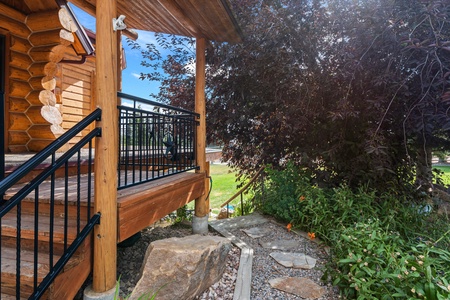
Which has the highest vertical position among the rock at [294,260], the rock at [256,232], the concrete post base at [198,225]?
the concrete post base at [198,225]

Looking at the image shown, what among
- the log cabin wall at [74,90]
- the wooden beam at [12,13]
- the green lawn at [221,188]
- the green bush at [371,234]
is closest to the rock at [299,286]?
the green bush at [371,234]

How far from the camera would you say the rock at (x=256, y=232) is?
3.45m

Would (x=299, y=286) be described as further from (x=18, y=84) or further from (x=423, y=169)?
(x=18, y=84)

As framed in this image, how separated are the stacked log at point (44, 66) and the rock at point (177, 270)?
2753mm

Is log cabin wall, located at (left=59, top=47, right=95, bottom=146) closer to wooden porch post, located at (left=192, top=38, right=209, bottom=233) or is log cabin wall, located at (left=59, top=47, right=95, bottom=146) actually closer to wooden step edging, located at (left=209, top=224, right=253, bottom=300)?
wooden porch post, located at (left=192, top=38, right=209, bottom=233)

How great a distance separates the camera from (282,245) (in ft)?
10.3

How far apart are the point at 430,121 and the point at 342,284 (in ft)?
7.00

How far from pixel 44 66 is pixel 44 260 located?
122 inches

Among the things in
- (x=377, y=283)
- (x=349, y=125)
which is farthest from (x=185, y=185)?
(x=349, y=125)

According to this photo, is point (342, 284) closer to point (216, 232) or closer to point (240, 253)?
point (240, 253)

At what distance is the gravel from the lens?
2.19m

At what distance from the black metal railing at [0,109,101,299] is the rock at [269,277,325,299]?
1625mm

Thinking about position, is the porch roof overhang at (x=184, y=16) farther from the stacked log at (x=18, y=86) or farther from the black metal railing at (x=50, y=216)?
the black metal railing at (x=50, y=216)

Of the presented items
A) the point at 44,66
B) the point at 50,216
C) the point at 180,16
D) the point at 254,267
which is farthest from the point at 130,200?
the point at 44,66
